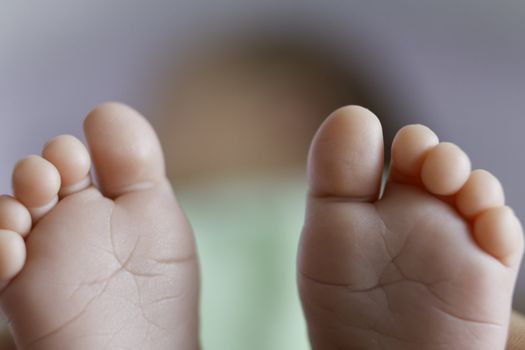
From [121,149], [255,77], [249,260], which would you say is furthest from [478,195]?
[255,77]

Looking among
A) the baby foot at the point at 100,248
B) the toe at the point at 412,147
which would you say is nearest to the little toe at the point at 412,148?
the toe at the point at 412,147

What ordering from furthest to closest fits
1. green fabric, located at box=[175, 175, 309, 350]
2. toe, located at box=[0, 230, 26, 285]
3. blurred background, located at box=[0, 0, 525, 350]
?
blurred background, located at box=[0, 0, 525, 350]
green fabric, located at box=[175, 175, 309, 350]
toe, located at box=[0, 230, 26, 285]

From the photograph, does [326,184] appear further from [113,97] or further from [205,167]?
[113,97]

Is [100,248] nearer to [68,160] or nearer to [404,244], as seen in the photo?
[68,160]

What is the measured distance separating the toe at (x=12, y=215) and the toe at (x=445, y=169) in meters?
0.30

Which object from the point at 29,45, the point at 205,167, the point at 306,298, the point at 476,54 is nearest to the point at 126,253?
the point at 306,298

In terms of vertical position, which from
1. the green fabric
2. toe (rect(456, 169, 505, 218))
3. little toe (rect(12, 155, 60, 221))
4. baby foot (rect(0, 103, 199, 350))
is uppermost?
toe (rect(456, 169, 505, 218))

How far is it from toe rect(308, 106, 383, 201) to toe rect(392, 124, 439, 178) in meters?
0.01

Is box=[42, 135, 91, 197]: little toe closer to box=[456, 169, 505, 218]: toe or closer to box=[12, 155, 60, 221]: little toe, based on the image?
box=[12, 155, 60, 221]: little toe

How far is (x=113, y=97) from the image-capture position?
3.43 ft

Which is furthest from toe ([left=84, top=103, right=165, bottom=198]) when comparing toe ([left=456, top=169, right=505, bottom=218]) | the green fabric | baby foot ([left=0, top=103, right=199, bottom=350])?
the green fabric

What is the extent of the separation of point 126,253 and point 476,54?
73 centimetres

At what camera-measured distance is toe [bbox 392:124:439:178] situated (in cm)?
49

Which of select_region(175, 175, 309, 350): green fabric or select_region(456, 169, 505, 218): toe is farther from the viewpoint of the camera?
select_region(175, 175, 309, 350): green fabric
